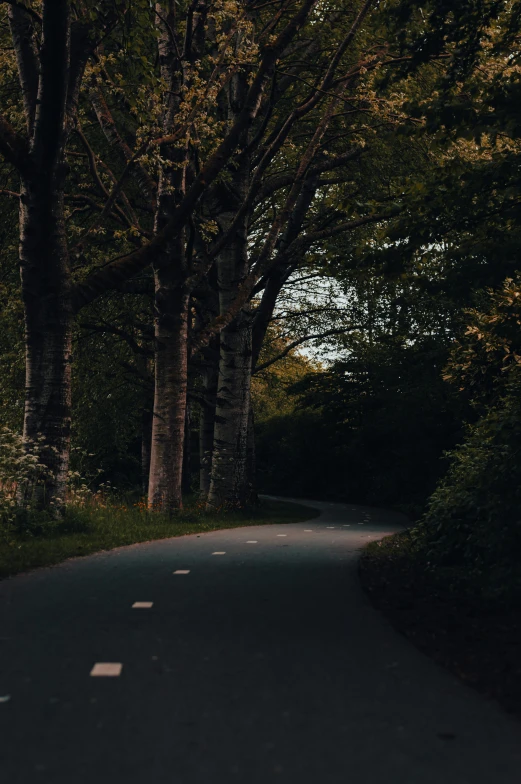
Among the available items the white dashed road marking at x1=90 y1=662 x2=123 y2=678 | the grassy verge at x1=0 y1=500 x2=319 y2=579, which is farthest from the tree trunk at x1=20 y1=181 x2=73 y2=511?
the white dashed road marking at x1=90 y1=662 x2=123 y2=678

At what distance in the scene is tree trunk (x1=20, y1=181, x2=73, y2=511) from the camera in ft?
44.3

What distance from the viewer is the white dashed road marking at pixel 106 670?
5062 millimetres

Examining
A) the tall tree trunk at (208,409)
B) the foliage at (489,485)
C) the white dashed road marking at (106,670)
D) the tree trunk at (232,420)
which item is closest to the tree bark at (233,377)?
the tree trunk at (232,420)

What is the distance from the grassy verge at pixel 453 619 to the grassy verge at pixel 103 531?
3997 millimetres

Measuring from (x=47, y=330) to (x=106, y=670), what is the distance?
952cm

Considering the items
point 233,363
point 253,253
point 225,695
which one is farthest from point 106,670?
point 253,253

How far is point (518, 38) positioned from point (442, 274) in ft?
10.4

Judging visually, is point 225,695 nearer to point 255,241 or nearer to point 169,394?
point 169,394

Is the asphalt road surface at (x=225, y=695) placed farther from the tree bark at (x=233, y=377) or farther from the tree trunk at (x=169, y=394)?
the tree bark at (x=233, y=377)

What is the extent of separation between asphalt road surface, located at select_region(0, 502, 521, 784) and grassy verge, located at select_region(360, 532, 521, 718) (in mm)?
206

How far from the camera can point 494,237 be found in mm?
9445

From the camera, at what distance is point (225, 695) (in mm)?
4730

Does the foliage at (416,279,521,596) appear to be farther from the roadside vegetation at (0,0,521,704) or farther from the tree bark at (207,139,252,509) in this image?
the tree bark at (207,139,252,509)

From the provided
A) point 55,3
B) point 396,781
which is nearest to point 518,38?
point 55,3
